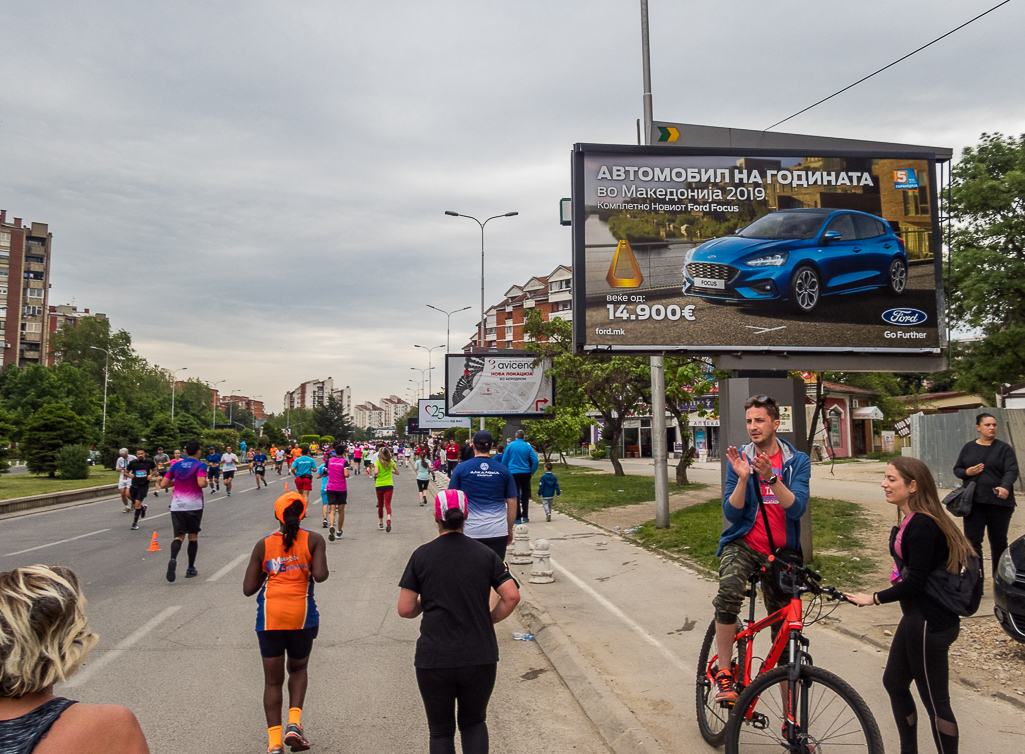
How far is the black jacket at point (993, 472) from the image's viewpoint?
6.97 m

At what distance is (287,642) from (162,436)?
4668cm

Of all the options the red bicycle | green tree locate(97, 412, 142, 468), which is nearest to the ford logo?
the red bicycle

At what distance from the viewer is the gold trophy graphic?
10.8 m

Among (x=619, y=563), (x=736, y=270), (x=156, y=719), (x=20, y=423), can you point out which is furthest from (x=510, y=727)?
(x=20, y=423)

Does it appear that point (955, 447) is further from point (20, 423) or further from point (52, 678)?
point (20, 423)

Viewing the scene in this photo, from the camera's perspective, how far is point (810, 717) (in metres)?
3.42

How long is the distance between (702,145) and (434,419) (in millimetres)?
42072

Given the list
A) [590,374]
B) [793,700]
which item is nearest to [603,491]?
[590,374]

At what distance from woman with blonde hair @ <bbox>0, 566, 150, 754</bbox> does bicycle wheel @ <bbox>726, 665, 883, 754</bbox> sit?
2.83 meters

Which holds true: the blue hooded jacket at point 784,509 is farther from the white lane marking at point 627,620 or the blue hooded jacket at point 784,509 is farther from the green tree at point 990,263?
the green tree at point 990,263

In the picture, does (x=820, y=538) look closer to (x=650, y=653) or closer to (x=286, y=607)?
(x=650, y=653)

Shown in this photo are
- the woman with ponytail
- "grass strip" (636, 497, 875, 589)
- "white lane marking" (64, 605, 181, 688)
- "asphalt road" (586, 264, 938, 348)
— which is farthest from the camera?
"asphalt road" (586, 264, 938, 348)

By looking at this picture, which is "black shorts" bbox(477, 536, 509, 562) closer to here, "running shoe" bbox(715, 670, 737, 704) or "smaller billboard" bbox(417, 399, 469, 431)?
"running shoe" bbox(715, 670, 737, 704)

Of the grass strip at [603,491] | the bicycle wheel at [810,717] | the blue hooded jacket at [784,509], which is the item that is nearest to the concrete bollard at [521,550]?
the grass strip at [603,491]
